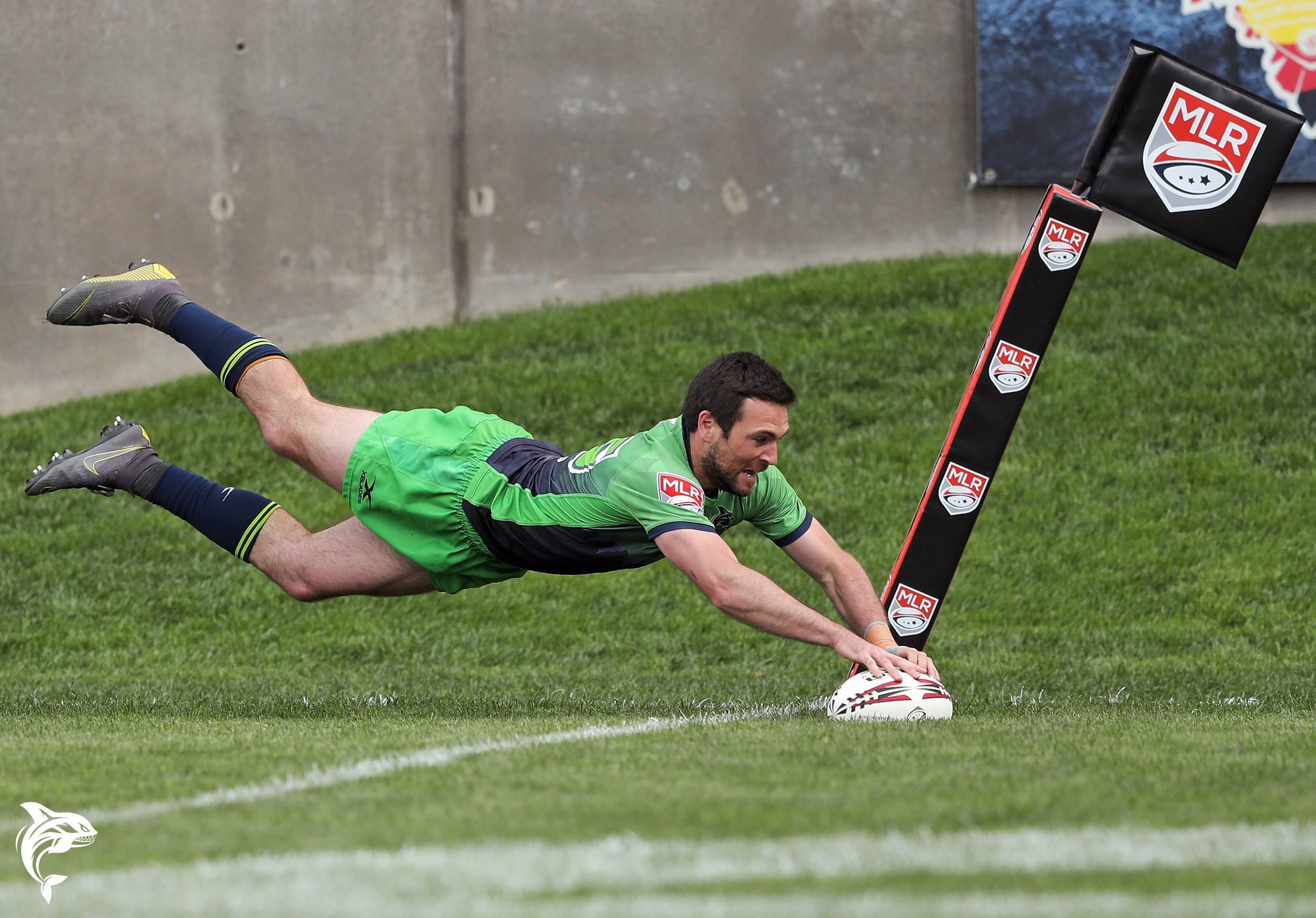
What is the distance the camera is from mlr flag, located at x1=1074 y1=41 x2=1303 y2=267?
583 centimetres

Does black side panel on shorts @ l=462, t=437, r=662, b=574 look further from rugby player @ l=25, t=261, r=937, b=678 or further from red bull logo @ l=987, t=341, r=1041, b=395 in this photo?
red bull logo @ l=987, t=341, r=1041, b=395

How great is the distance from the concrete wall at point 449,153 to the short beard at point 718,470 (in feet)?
32.1

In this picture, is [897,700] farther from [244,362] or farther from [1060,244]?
[244,362]

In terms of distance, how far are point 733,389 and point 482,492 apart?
3.65 ft

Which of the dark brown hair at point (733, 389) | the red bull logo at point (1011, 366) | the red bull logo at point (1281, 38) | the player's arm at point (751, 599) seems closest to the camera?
the player's arm at point (751, 599)

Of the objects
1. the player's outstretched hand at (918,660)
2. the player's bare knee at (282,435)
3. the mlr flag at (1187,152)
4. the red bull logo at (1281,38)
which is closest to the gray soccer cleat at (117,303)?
the player's bare knee at (282,435)

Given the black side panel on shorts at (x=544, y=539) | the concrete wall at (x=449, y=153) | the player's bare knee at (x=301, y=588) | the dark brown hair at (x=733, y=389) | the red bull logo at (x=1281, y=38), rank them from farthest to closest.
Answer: the concrete wall at (x=449, y=153) < the red bull logo at (x=1281, y=38) < the player's bare knee at (x=301, y=588) < the black side panel on shorts at (x=544, y=539) < the dark brown hair at (x=733, y=389)

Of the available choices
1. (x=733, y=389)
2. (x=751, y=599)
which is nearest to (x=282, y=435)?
(x=733, y=389)

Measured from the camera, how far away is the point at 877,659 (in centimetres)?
498

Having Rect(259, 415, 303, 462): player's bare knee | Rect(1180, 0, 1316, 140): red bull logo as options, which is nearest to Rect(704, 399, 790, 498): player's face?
Rect(259, 415, 303, 462): player's bare knee

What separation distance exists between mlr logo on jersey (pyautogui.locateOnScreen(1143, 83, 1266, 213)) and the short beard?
222cm

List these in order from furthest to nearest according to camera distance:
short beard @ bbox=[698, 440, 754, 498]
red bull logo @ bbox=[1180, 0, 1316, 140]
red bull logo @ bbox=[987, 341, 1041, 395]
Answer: red bull logo @ bbox=[1180, 0, 1316, 140], red bull logo @ bbox=[987, 341, 1041, 395], short beard @ bbox=[698, 440, 754, 498]

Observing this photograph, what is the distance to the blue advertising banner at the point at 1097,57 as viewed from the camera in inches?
558

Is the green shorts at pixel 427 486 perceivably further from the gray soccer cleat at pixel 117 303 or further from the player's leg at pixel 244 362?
the gray soccer cleat at pixel 117 303
